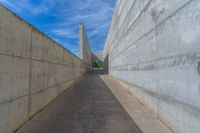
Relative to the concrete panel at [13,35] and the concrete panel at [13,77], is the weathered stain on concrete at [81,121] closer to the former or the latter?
the concrete panel at [13,77]

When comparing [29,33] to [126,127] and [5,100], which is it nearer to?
[5,100]

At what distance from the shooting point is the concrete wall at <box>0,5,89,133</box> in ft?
6.78

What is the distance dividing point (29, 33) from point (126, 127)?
2.57 m

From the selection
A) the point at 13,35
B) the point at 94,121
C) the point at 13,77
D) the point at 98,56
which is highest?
the point at 98,56

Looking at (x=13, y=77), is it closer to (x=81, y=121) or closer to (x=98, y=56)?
(x=81, y=121)

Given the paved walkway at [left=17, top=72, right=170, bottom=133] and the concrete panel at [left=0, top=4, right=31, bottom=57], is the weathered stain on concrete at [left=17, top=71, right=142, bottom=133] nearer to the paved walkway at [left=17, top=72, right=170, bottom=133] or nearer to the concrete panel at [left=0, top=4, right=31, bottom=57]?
the paved walkway at [left=17, top=72, right=170, bottom=133]

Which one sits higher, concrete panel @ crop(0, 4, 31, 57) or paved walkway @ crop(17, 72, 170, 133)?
concrete panel @ crop(0, 4, 31, 57)

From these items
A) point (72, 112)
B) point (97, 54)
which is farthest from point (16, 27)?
point (97, 54)

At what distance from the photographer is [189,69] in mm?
1893

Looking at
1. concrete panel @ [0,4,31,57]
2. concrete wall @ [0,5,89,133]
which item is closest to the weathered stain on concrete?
concrete wall @ [0,5,89,133]

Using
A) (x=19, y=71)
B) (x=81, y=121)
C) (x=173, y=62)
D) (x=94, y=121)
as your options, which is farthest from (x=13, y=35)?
(x=173, y=62)

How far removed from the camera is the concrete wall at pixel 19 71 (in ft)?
6.78

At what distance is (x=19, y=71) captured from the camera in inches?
97.3

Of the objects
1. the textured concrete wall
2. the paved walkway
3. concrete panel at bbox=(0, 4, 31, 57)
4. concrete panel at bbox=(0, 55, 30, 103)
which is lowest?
the paved walkway
